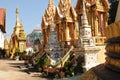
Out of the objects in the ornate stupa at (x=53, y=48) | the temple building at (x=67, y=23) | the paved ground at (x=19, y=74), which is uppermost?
the temple building at (x=67, y=23)

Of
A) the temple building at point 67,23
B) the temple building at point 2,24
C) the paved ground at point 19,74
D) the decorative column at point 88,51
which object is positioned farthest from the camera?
the temple building at point 2,24

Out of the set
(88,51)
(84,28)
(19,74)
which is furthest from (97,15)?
(88,51)

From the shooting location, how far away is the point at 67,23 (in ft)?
63.1

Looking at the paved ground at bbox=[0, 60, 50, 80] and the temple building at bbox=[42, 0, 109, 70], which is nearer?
the temple building at bbox=[42, 0, 109, 70]

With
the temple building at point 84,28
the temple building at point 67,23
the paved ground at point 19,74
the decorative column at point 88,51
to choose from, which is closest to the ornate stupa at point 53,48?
the temple building at point 84,28

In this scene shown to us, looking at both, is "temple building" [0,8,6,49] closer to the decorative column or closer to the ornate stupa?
the ornate stupa

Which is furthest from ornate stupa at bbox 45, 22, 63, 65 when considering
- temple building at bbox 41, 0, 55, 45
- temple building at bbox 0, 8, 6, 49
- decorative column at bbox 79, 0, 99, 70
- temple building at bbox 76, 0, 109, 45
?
temple building at bbox 0, 8, 6, 49

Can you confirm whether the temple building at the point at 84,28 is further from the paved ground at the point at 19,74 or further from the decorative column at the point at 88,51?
the paved ground at the point at 19,74

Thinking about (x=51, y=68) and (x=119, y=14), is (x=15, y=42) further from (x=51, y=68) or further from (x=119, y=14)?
(x=119, y=14)

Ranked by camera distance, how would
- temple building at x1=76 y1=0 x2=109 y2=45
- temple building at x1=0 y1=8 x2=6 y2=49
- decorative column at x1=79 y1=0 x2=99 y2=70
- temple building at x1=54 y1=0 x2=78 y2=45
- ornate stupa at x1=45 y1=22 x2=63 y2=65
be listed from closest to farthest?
decorative column at x1=79 y1=0 x2=99 y2=70
temple building at x1=76 y1=0 x2=109 y2=45
ornate stupa at x1=45 y1=22 x2=63 y2=65
temple building at x1=54 y1=0 x2=78 y2=45
temple building at x1=0 y1=8 x2=6 y2=49

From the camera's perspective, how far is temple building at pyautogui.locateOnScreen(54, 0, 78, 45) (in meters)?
19.0

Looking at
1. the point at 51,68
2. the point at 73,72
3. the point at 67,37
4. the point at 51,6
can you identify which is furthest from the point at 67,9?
the point at 73,72

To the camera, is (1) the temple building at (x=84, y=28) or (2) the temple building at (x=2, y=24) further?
(2) the temple building at (x=2, y=24)

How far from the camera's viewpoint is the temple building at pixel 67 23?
19.0m
